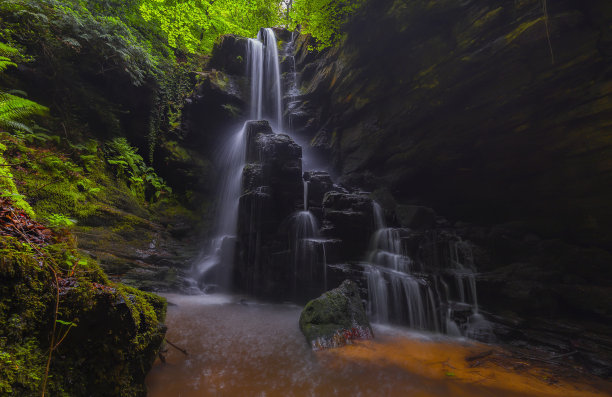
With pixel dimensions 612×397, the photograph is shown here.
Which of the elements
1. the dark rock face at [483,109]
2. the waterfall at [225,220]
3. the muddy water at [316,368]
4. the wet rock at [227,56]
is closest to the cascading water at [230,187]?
the waterfall at [225,220]

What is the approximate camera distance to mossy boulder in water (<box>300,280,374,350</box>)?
412 centimetres

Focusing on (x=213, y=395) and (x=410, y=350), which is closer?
(x=213, y=395)

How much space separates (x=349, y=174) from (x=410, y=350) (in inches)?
343

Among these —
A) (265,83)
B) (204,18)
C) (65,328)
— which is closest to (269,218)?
(65,328)

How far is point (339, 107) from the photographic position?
39.7ft

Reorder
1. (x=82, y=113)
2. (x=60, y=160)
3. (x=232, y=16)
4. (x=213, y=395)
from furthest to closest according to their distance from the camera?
(x=232, y=16) → (x=82, y=113) → (x=60, y=160) → (x=213, y=395)

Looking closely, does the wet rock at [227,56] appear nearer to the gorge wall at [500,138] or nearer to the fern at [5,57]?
the gorge wall at [500,138]

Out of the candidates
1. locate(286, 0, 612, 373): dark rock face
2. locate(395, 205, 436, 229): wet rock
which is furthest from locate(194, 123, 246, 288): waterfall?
locate(395, 205, 436, 229): wet rock

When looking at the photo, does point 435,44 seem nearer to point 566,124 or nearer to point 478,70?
point 478,70

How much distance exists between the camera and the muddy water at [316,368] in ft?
9.05

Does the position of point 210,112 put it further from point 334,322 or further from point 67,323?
point 67,323

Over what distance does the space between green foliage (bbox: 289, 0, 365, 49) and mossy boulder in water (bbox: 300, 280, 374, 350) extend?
31.7 ft

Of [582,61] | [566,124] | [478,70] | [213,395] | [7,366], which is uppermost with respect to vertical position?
[478,70]

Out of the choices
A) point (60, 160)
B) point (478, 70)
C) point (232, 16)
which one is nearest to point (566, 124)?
point (478, 70)
